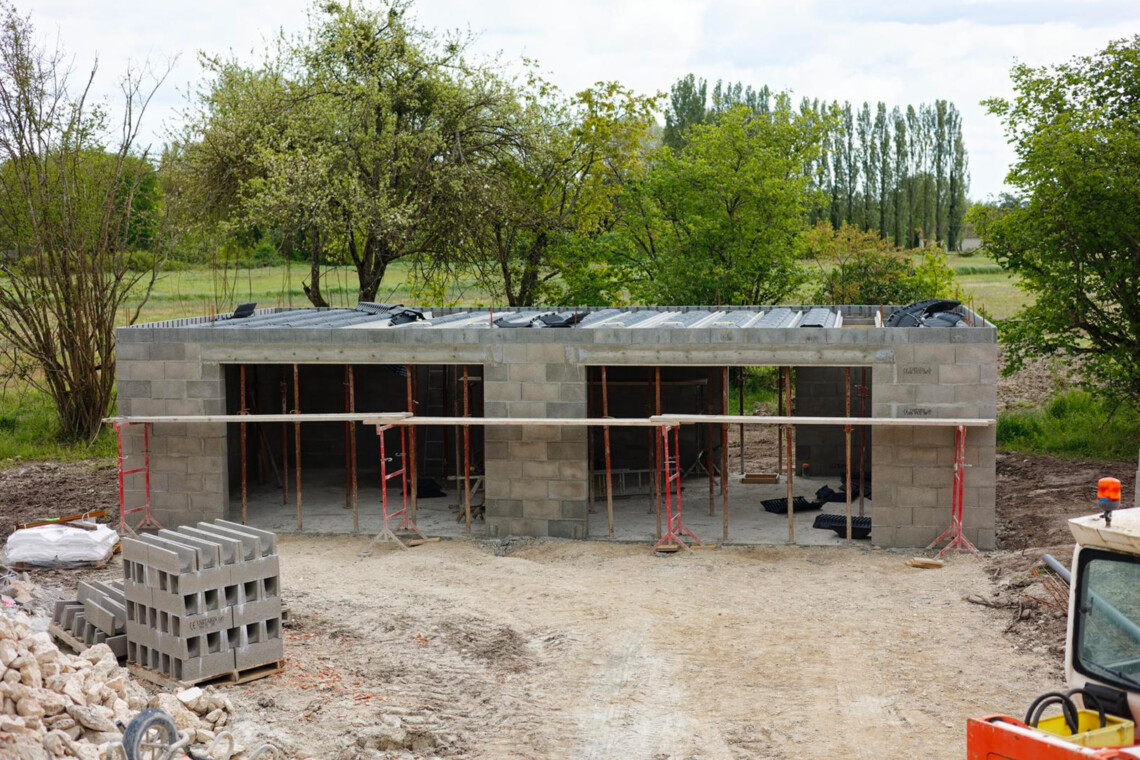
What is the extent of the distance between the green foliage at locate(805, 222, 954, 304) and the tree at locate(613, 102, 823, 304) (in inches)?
51.6

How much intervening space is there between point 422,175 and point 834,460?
14.0 metres

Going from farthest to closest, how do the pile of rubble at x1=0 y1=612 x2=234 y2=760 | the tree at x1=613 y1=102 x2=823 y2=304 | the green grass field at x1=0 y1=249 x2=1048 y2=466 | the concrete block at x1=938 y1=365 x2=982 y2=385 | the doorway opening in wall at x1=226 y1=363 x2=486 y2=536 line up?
the tree at x1=613 y1=102 x2=823 y2=304, the green grass field at x1=0 y1=249 x2=1048 y2=466, the doorway opening in wall at x1=226 y1=363 x2=486 y2=536, the concrete block at x1=938 y1=365 x2=982 y2=385, the pile of rubble at x1=0 y1=612 x2=234 y2=760

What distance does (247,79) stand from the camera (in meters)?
32.0

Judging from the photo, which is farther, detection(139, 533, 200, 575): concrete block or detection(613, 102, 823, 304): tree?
detection(613, 102, 823, 304): tree

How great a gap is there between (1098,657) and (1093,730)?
49 cm

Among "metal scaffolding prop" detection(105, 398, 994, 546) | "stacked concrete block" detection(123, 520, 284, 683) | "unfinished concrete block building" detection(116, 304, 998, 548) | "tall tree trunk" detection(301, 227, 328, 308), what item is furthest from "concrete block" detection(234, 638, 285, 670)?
"tall tree trunk" detection(301, 227, 328, 308)

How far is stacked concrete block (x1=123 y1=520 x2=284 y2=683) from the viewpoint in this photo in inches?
439

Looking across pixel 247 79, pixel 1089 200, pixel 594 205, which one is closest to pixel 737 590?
pixel 1089 200

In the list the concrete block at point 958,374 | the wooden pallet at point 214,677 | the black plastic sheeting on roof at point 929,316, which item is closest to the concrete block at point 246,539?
the wooden pallet at point 214,677

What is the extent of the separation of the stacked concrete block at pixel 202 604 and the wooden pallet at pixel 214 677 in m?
0.05

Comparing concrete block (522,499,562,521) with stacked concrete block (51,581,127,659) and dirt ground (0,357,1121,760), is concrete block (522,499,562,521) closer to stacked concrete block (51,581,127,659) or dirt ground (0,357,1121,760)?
dirt ground (0,357,1121,760)

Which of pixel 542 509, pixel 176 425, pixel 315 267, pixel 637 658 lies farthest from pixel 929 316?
pixel 315 267

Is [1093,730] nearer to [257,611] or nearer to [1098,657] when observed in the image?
[1098,657]

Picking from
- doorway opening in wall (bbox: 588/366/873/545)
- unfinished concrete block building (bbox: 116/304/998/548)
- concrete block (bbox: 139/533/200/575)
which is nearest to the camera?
concrete block (bbox: 139/533/200/575)
